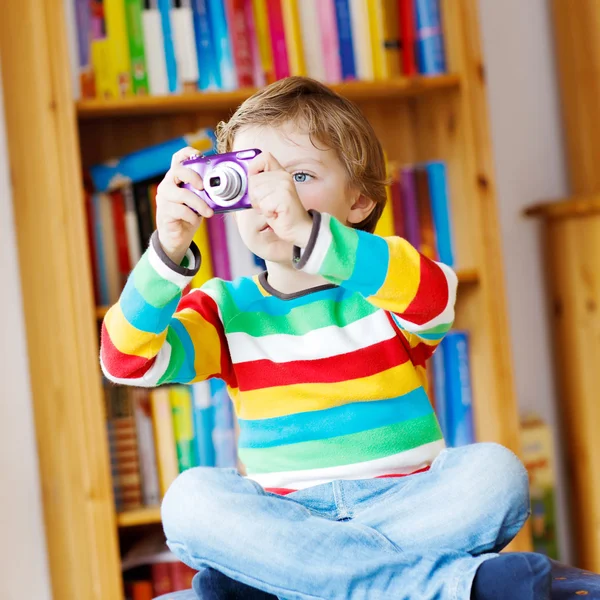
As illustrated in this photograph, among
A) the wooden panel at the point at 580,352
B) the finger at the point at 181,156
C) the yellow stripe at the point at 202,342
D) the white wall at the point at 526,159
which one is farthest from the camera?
the white wall at the point at 526,159

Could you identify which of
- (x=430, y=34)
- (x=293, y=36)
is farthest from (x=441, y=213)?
(x=293, y=36)

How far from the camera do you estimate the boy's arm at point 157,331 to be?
92 cm

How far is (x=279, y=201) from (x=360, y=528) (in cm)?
34

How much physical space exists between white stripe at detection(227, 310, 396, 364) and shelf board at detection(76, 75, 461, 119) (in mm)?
→ 669

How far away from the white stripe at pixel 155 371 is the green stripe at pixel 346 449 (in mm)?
160

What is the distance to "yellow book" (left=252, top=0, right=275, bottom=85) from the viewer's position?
1.64m

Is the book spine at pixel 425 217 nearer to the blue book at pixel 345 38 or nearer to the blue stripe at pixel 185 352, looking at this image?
the blue book at pixel 345 38

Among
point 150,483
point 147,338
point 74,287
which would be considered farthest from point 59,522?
point 147,338

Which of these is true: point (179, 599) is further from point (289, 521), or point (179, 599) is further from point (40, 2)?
point (40, 2)

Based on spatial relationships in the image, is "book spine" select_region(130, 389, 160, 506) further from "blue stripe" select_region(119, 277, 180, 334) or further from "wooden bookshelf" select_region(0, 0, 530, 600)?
"blue stripe" select_region(119, 277, 180, 334)

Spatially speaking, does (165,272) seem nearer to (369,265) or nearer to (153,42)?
(369,265)

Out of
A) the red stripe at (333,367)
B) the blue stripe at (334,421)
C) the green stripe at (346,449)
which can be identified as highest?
the red stripe at (333,367)

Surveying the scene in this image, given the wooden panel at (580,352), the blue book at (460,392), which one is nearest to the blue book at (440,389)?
the blue book at (460,392)

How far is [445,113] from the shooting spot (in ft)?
5.81
